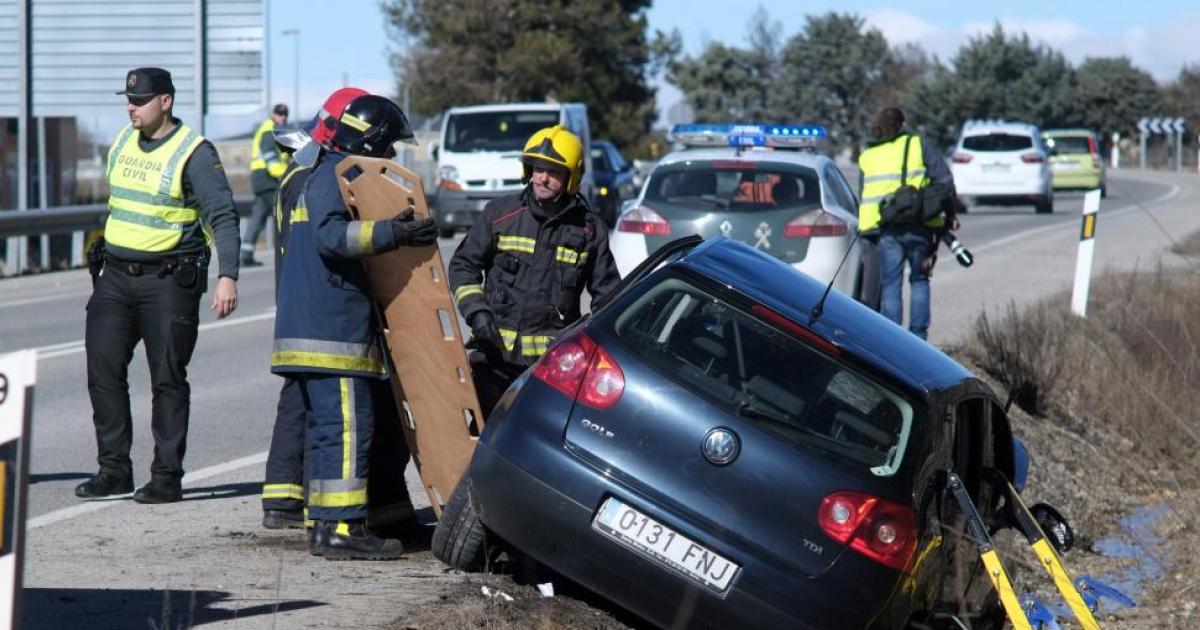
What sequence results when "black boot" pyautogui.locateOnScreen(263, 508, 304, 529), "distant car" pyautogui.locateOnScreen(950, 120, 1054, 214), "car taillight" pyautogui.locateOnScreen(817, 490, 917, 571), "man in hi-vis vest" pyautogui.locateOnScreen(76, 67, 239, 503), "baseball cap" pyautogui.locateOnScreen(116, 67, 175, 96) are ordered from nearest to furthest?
1. "car taillight" pyautogui.locateOnScreen(817, 490, 917, 571)
2. "black boot" pyautogui.locateOnScreen(263, 508, 304, 529)
3. "baseball cap" pyautogui.locateOnScreen(116, 67, 175, 96)
4. "man in hi-vis vest" pyautogui.locateOnScreen(76, 67, 239, 503)
5. "distant car" pyautogui.locateOnScreen(950, 120, 1054, 214)

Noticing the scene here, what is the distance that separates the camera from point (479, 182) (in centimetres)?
2642

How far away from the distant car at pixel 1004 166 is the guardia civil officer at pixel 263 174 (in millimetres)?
17299

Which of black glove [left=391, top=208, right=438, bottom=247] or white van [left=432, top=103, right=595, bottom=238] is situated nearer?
black glove [left=391, top=208, right=438, bottom=247]

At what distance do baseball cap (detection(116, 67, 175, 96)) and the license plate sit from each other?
3.24 meters

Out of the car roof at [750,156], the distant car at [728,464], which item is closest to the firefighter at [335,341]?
the distant car at [728,464]

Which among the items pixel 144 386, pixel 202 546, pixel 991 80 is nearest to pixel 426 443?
pixel 202 546

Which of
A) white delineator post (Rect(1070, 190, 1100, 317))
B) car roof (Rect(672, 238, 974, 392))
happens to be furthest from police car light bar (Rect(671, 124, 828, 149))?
car roof (Rect(672, 238, 974, 392))

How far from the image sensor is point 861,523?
16.9 feet

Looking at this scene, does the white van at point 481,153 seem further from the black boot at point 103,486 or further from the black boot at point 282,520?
the black boot at point 282,520

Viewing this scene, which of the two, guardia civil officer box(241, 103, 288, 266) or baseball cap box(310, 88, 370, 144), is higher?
baseball cap box(310, 88, 370, 144)

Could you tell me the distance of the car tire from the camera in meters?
5.98

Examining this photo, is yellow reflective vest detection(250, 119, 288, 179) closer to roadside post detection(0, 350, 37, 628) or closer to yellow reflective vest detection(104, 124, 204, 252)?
yellow reflective vest detection(104, 124, 204, 252)

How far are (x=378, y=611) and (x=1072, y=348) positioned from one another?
8154 millimetres

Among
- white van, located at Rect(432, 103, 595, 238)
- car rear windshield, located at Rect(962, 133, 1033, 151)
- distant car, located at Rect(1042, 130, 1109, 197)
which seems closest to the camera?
white van, located at Rect(432, 103, 595, 238)
